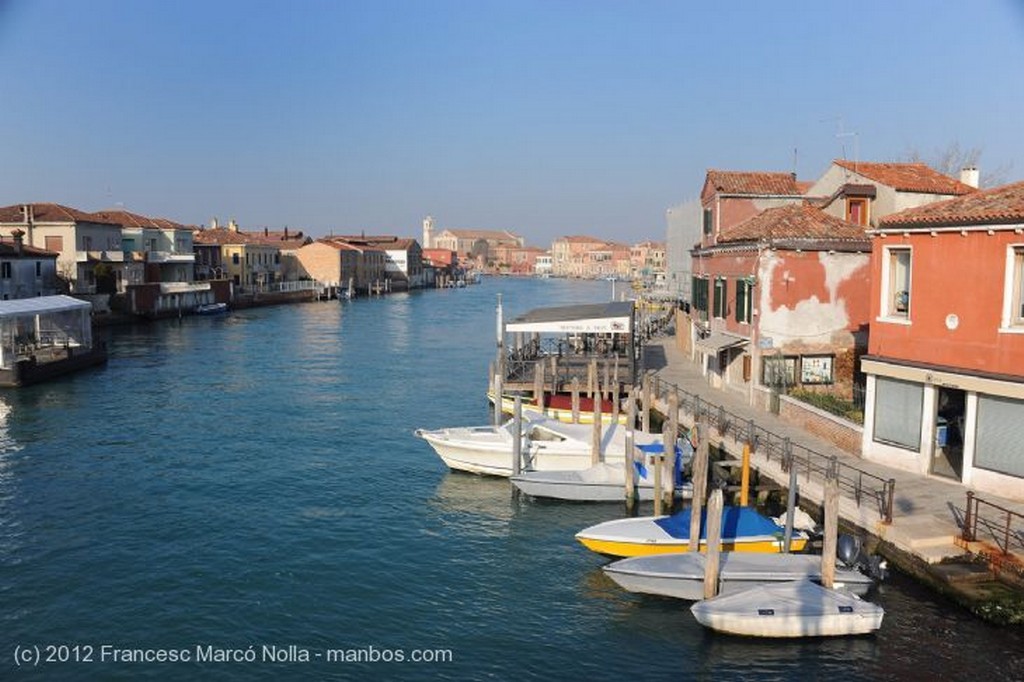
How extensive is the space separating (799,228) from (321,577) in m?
16.3

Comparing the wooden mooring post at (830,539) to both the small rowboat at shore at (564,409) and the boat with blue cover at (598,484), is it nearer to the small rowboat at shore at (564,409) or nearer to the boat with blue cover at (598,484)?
the boat with blue cover at (598,484)

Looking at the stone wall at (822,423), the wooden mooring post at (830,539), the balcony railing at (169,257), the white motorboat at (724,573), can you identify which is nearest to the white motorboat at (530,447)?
the stone wall at (822,423)

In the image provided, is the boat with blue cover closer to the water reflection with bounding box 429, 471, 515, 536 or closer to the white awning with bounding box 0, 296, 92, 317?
the water reflection with bounding box 429, 471, 515, 536

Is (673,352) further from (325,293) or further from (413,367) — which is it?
(325,293)

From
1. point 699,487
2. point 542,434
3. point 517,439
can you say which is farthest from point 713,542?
point 542,434

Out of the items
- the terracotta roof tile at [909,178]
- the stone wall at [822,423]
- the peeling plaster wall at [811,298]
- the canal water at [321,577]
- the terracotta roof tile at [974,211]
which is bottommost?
the canal water at [321,577]

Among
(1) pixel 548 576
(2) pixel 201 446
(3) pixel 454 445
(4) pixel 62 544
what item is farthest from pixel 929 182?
(4) pixel 62 544

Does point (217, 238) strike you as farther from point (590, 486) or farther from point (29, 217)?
point (590, 486)

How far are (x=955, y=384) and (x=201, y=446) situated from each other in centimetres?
2024

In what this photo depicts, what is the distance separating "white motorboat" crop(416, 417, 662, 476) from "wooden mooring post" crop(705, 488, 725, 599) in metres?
6.92

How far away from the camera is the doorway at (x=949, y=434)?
16394 millimetres

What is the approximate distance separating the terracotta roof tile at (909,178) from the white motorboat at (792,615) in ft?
55.9

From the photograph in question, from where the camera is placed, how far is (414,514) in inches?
755

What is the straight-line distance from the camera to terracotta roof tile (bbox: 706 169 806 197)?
31516 millimetres
